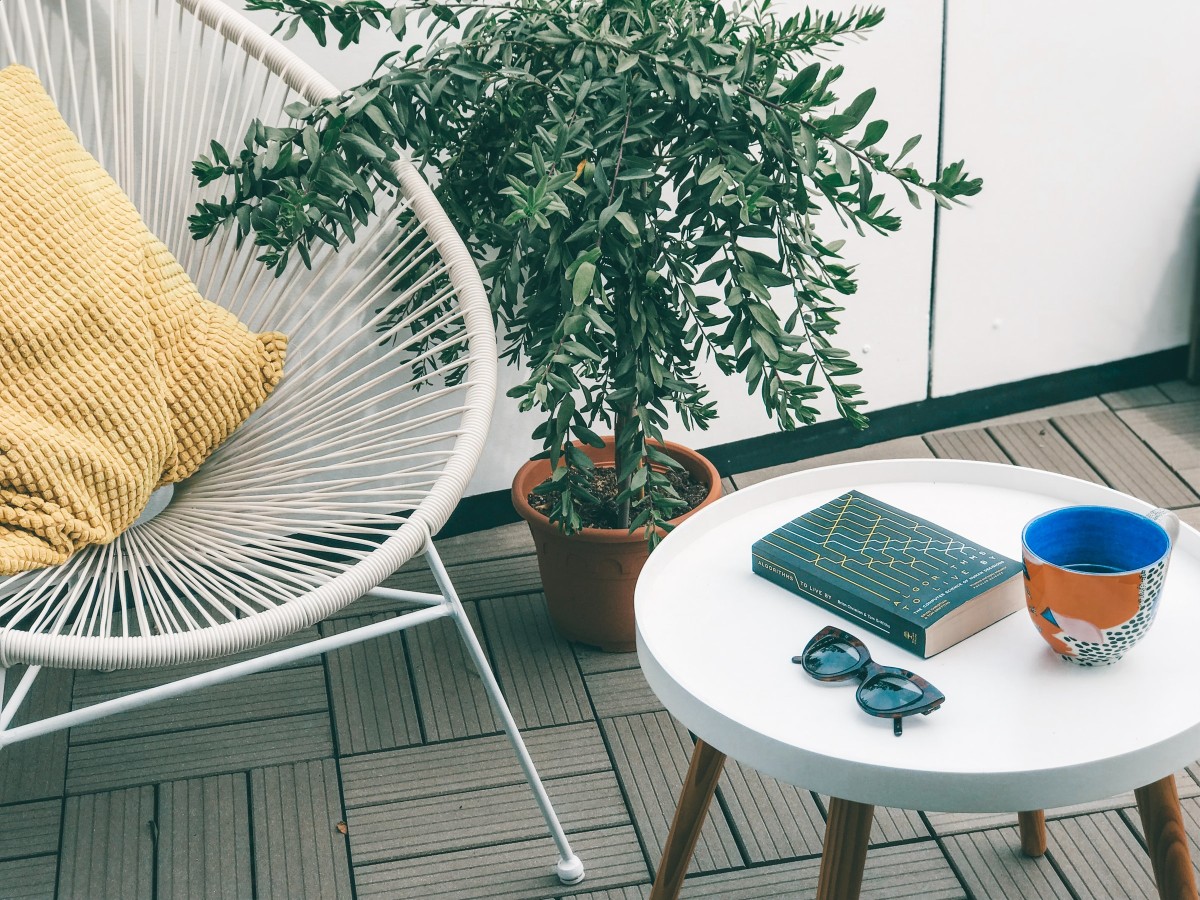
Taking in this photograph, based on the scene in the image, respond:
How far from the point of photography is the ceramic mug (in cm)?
95

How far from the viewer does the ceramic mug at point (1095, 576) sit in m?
0.95

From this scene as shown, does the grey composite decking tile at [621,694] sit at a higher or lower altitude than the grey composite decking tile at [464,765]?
higher

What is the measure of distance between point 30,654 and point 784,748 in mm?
686

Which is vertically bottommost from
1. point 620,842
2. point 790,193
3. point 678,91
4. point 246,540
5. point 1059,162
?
point 620,842

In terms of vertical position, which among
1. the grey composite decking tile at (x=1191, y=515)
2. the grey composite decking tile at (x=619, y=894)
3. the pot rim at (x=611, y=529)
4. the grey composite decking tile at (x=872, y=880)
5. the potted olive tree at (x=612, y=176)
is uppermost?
the potted olive tree at (x=612, y=176)

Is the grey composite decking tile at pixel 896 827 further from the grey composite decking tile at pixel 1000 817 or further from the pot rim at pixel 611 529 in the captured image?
the pot rim at pixel 611 529

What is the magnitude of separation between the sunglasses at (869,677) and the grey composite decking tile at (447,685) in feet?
2.54

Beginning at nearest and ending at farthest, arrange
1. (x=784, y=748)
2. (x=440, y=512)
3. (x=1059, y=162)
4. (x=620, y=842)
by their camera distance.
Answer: (x=784, y=748) < (x=440, y=512) < (x=620, y=842) < (x=1059, y=162)

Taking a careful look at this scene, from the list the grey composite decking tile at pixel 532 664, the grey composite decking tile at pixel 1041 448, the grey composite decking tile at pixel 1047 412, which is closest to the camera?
the grey composite decking tile at pixel 532 664

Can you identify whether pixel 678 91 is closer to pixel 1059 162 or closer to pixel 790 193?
pixel 790 193

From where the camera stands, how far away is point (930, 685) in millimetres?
975

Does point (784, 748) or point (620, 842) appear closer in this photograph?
point (784, 748)

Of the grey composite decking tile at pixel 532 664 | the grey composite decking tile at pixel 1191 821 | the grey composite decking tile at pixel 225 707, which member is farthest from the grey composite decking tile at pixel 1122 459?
the grey composite decking tile at pixel 225 707

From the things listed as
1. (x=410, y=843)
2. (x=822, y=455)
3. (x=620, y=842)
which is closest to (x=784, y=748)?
(x=620, y=842)
